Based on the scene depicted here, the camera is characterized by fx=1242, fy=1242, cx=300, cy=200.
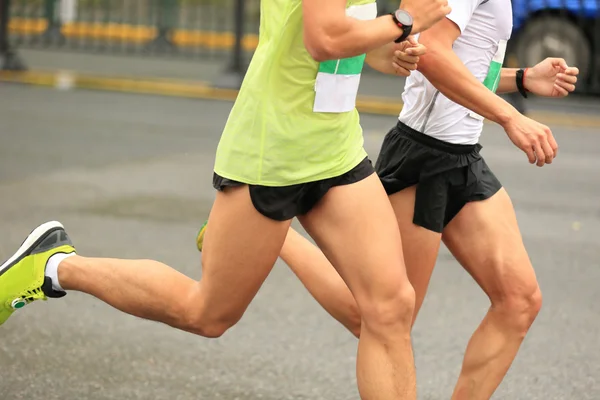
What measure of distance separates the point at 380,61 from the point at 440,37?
199 millimetres

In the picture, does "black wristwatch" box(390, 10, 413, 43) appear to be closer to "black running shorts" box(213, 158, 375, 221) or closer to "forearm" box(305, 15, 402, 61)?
"forearm" box(305, 15, 402, 61)

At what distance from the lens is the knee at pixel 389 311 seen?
3.49 m

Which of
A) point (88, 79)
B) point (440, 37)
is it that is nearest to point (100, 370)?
point (440, 37)

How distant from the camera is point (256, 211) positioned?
11.7ft

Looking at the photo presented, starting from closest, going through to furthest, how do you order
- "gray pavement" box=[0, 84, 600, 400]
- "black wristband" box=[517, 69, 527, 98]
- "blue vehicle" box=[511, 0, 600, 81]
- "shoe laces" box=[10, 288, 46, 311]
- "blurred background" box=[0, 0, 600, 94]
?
"shoe laces" box=[10, 288, 46, 311]
"black wristband" box=[517, 69, 527, 98]
"gray pavement" box=[0, 84, 600, 400]
"blue vehicle" box=[511, 0, 600, 81]
"blurred background" box=[0, 0, 600, 94]

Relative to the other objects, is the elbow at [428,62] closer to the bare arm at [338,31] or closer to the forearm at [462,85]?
the forearm at [462,85]

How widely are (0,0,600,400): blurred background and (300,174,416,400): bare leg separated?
110cm

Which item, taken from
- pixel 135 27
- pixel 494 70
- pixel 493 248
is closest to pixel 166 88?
pixel 135 27

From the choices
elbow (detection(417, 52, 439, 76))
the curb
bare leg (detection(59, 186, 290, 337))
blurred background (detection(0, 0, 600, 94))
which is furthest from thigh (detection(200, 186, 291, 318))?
blurred background (detection(0, 0, 600, 94))

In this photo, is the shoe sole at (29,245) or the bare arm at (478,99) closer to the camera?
the bare arm at (478,99)

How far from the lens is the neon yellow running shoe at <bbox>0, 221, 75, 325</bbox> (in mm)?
4070

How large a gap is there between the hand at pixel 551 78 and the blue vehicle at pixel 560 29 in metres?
10.1

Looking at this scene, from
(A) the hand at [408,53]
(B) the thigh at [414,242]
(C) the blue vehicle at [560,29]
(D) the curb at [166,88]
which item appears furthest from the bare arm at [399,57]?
(C) the blue vehicle at [560,29]

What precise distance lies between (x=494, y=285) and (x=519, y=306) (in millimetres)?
103
